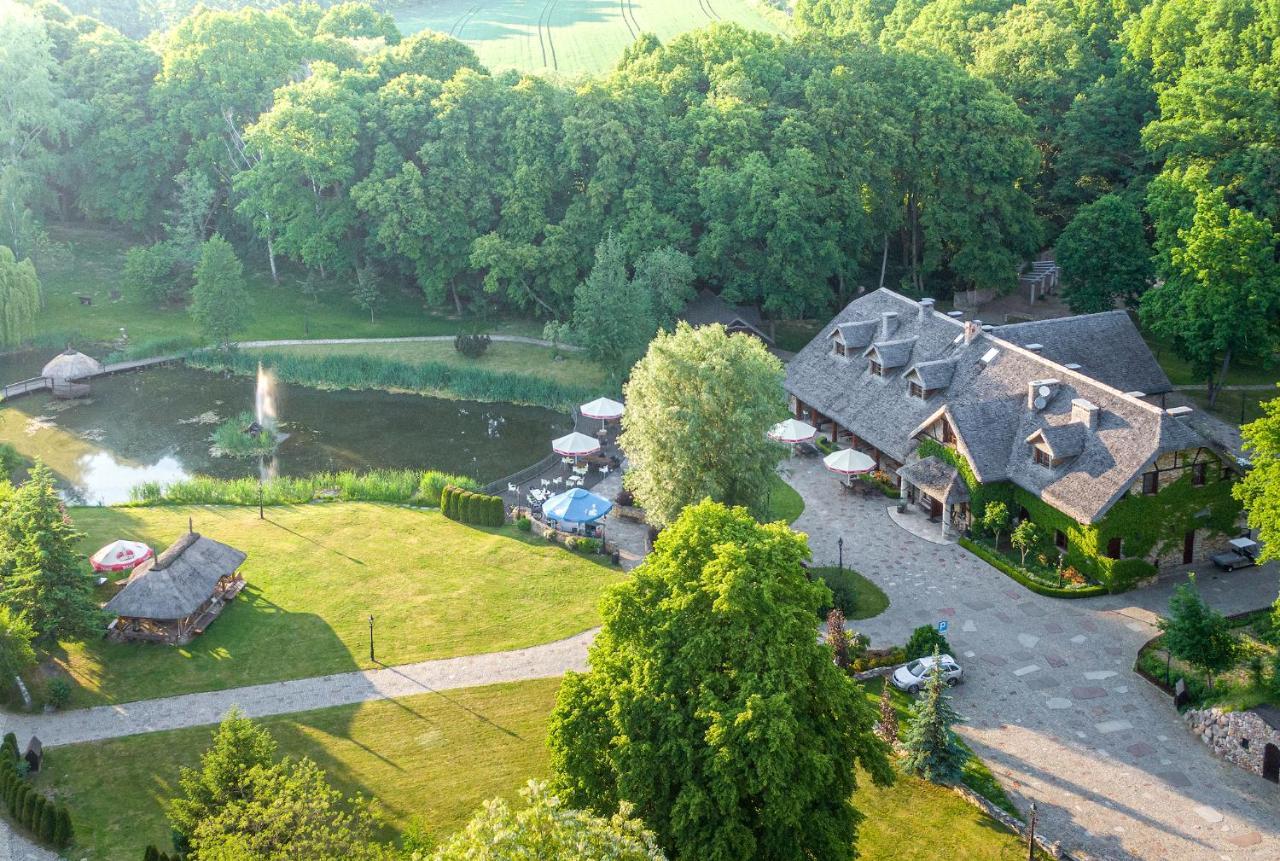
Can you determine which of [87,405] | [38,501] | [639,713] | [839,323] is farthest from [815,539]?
[87,405]

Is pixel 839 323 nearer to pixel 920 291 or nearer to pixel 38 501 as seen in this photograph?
pixel 920 291

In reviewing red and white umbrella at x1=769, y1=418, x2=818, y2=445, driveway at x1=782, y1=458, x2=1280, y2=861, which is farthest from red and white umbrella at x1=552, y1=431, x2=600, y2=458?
driveway at x1=782, y1=458, x2=1280, y2=861

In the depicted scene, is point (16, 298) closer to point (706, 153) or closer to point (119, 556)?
point (119, 556)

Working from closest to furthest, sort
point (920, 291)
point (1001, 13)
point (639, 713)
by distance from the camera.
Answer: point (639, 713), point (920, 291), point (1001, 13)

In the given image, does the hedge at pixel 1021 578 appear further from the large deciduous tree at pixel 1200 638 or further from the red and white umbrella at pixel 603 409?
the red and white umbrella at pixel 603 409

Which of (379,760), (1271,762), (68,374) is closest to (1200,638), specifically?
(1271,762)

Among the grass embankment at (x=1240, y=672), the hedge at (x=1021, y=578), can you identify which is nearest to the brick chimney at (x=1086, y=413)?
the hedge at (x=1021, y=578)

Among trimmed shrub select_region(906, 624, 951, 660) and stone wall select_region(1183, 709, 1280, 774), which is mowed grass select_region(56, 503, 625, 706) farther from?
stone wall select_region(1183, 709, 1280, 774)
